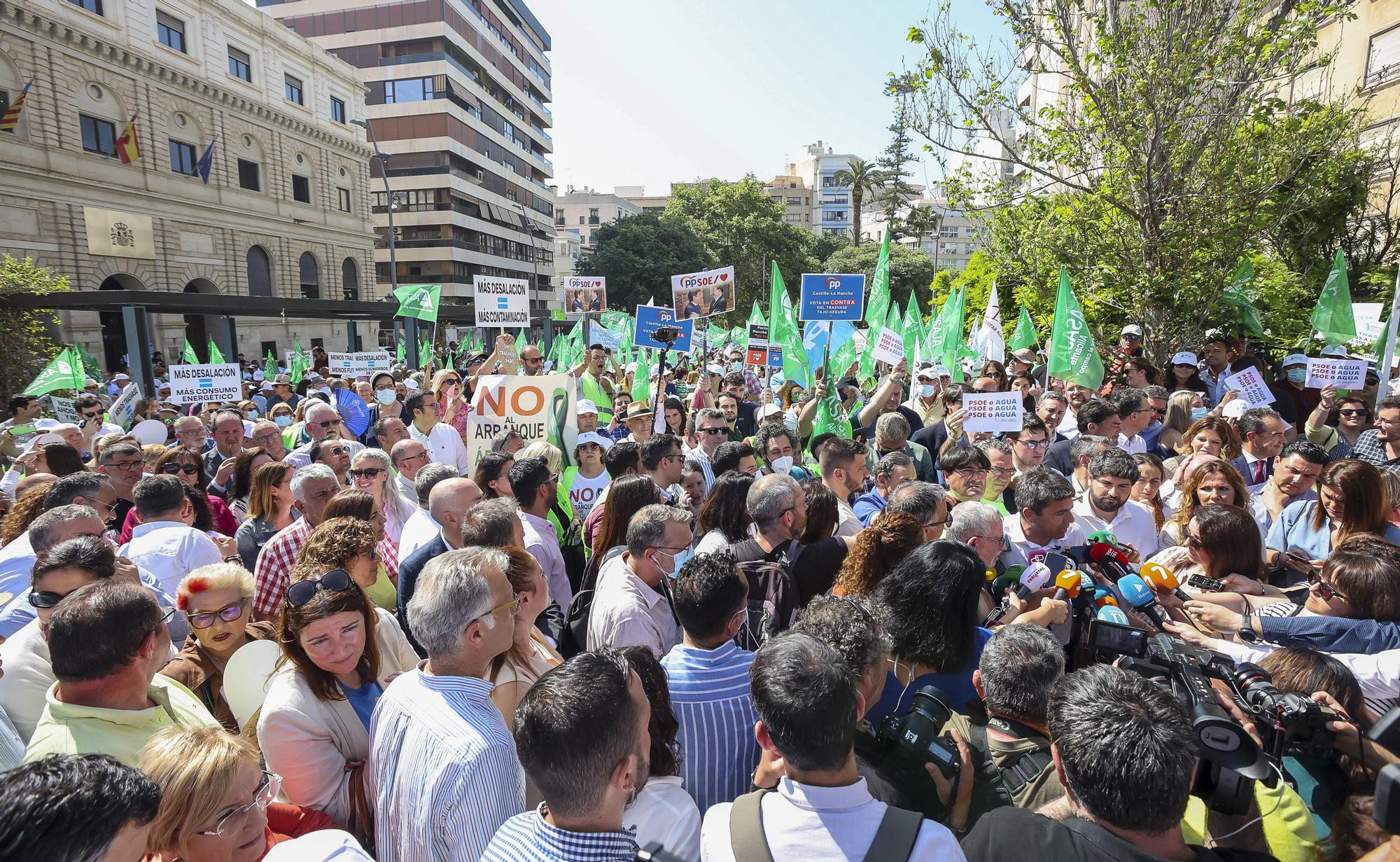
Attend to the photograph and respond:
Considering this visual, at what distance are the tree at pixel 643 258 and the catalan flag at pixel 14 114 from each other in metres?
26.2

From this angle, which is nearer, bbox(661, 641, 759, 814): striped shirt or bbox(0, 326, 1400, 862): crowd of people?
bbox(0, 326, 1400, 862): crowd of people

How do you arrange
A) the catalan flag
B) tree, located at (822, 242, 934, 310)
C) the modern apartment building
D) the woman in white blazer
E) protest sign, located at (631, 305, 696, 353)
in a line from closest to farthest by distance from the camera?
1. the woman in white blazer
2. protest sign, located at (631, 305, 696, 353)
3. the catalan flag
4. tree, located at (822, 242, 934, 310)
5. the modern apartment building

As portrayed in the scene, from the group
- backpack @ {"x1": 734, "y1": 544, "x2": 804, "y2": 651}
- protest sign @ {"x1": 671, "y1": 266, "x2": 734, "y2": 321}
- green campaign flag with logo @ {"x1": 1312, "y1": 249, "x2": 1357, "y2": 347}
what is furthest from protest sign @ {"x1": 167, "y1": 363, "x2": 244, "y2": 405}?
green campaign flag with logo @ {"x1": 1312, "y1": 249, "x2": 1357, "y2": 347}

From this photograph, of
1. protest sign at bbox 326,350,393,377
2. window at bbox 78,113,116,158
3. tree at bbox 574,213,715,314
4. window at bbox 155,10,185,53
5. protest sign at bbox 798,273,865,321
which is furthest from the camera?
tree at bbox 574,213,715,314

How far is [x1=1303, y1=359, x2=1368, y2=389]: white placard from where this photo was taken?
23.9ft

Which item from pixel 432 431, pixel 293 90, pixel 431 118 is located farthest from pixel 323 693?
pixel 431 118

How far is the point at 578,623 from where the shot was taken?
3.69 metres

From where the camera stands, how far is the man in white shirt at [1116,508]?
446 cm

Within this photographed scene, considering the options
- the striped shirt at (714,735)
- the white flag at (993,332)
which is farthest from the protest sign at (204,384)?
the white flag at (993,332)

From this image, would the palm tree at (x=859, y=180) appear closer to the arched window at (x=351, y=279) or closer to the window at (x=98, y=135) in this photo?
the arched window at (x=351, y=279)

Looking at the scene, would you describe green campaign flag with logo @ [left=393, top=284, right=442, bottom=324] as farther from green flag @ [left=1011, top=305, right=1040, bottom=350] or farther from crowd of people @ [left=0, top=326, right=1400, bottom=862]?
green flag @ [left=1011, top=305, right=1040, bottom=350]

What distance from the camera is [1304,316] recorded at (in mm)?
14516

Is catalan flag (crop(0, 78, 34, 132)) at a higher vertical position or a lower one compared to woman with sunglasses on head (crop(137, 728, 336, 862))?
higher

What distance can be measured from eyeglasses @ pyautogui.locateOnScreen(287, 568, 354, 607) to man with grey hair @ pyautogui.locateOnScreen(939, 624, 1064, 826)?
2067mm
